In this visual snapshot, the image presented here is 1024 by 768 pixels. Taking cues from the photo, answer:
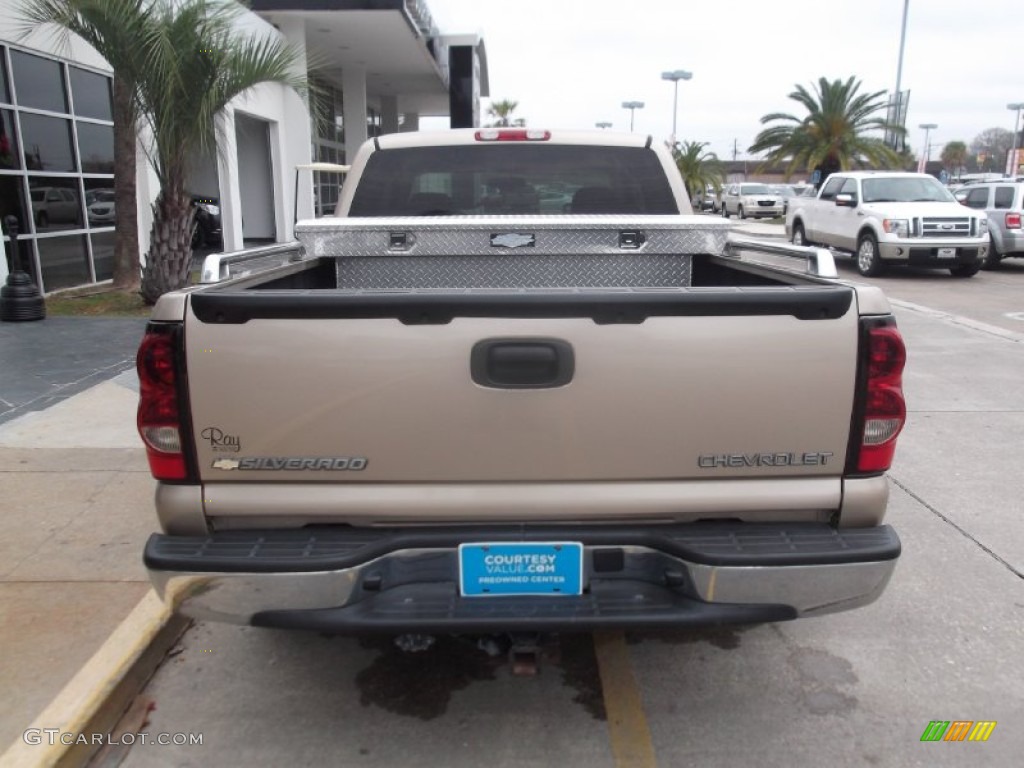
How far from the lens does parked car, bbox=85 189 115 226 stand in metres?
12.6

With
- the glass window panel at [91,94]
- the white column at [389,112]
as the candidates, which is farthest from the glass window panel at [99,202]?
the white column at [389,112]

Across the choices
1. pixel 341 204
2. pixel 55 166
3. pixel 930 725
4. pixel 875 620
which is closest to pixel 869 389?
pixel 930 725

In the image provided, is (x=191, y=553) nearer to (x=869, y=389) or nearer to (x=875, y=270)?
(x=869, y=389)

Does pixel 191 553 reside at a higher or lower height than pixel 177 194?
lower

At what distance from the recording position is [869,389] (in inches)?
101

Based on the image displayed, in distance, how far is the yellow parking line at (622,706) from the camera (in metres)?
2.84

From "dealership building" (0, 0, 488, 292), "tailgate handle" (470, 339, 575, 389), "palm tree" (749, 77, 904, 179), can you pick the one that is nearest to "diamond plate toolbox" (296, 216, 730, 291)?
"tailgate handle" (470, 339, 575, 389)

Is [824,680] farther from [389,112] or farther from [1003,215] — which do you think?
[389,112]

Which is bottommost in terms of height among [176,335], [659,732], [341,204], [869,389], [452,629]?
[659,732]

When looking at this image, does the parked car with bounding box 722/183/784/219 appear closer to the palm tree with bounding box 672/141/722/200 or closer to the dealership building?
the palm tree with bounding box 672/141/722/200

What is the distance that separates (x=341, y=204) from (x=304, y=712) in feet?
9.30

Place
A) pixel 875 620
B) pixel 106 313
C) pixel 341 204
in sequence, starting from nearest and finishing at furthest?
pixel 875 620 → pixel 341 204 → pixel 106 313

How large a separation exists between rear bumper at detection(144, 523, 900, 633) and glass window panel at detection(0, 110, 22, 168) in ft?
32.6

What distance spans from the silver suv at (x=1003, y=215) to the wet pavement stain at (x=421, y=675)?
16196 millimetres
